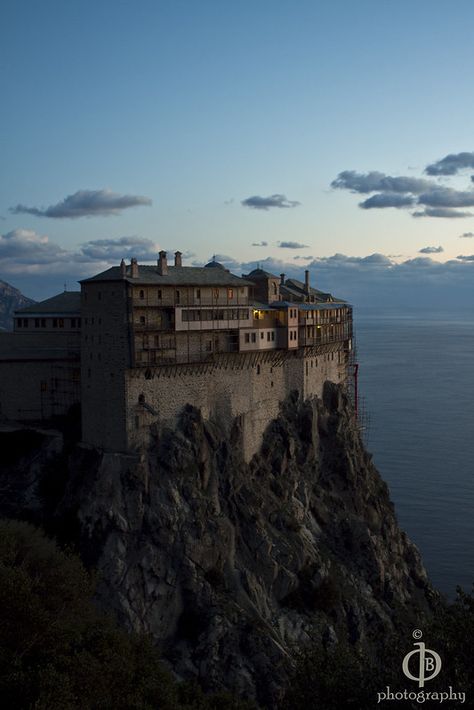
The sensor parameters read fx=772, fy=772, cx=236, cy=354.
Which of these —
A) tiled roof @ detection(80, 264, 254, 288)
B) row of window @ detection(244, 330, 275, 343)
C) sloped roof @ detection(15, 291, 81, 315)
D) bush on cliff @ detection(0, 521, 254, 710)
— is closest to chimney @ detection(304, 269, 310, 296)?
row of window @ detection(244, 330, 275, 343)

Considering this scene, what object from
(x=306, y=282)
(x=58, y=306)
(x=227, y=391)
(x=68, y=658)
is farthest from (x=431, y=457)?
(x=68, y=658)

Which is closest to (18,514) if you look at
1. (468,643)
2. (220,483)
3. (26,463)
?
(26,463)

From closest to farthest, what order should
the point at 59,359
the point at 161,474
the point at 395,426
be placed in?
the point at 161,474 < the point at 59,359 < the point at 395,426

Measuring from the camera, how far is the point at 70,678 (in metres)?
23.7

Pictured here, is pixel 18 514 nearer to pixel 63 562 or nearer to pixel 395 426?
pixel 63 562

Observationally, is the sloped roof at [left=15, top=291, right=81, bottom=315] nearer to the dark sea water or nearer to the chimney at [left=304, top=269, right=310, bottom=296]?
the chimney at [left=304, top=269, right=310, bottom=296]

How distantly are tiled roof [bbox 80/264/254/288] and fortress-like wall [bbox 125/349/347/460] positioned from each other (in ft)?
17.4

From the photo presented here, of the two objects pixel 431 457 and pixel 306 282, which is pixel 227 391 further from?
pixel 431 457

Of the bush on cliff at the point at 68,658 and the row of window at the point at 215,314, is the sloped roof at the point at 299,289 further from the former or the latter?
the bush on cliff at the point at 68,658

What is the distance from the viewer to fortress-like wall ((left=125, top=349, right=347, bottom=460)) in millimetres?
46250

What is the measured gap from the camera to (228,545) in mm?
46594

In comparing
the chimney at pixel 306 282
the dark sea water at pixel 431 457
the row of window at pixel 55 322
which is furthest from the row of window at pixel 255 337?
the dark sea water at pixel 431 457

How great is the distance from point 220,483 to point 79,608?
20.1 meters

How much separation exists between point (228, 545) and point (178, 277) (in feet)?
55.8
